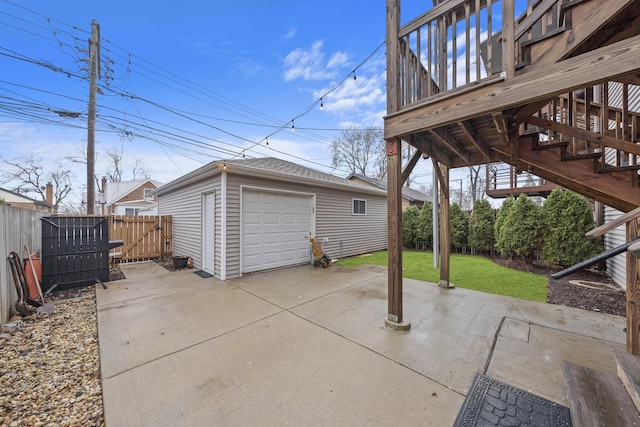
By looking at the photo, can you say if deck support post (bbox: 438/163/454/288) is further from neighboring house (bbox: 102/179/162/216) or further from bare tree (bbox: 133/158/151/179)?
bare tree (bbox: 133/158/151/179)

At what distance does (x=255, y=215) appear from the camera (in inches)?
240

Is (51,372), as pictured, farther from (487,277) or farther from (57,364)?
(487,277)

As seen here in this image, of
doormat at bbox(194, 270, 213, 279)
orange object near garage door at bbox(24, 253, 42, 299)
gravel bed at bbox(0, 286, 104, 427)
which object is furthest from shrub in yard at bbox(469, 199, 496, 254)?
orange object near garage door at bbox(24, 253, 42, 299)

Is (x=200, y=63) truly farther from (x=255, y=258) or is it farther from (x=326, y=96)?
(x=255, y=258)

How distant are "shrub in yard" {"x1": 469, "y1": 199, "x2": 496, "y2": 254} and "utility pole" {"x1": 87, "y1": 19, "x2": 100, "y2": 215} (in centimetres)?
1263

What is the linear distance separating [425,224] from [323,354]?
9.03 meters

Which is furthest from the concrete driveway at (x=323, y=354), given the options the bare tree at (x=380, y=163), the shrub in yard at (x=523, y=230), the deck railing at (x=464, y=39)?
the bare tree at (x=380, y=163)

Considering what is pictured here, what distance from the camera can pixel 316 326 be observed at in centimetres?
315

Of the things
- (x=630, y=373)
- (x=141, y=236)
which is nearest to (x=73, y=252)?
(x=141, y=236)

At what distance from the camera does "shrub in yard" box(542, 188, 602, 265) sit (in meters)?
5.78

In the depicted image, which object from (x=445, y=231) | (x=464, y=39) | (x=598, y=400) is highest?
(x=464, y=39)

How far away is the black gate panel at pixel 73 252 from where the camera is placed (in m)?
4.56

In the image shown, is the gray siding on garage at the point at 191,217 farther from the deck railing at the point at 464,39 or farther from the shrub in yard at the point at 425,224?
the shrub in yard at the point at 425,224

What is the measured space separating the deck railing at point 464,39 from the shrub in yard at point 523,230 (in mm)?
5473
